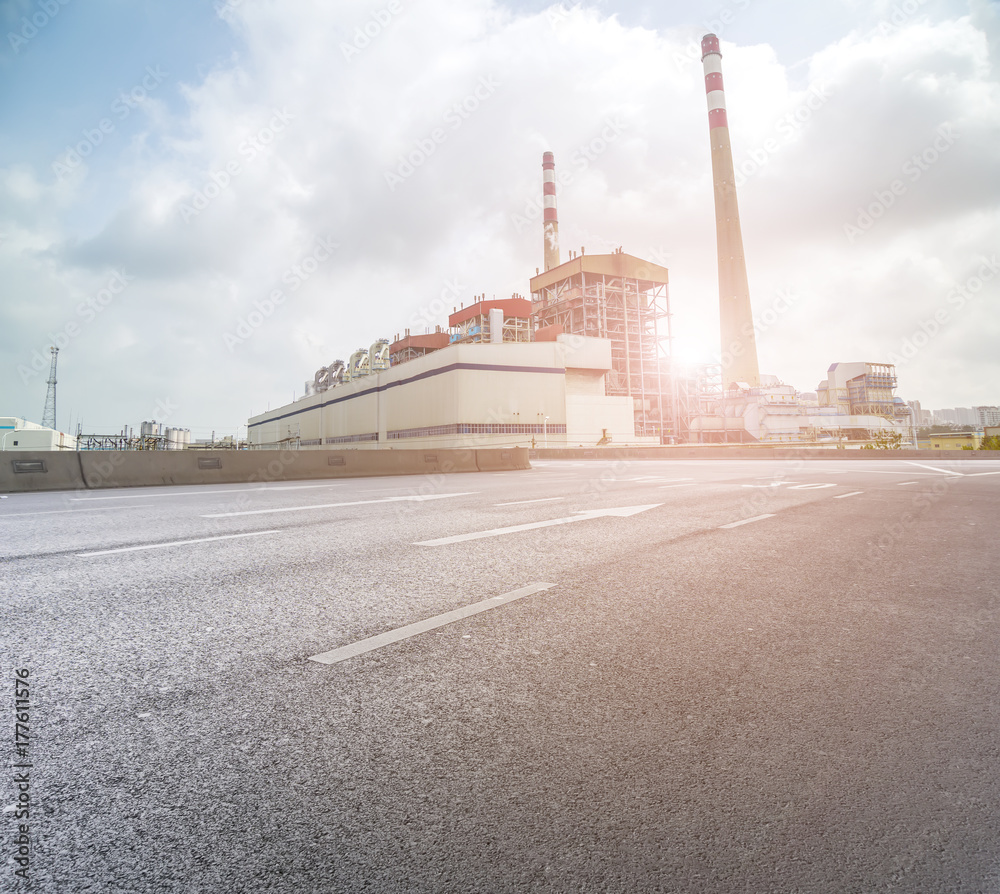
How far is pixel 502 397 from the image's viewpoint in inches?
2106

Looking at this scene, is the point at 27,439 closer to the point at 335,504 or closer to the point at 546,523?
the point at 335,504

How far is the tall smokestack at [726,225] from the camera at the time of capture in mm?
62469

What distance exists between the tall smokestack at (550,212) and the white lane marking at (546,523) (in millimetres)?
70890

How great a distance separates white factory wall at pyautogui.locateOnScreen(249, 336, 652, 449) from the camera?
52.3 meters

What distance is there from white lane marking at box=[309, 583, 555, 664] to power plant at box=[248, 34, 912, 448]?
47037 millimetres

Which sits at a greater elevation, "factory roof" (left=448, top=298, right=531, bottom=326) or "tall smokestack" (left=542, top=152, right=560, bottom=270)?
"tall smokestack" (left=542, top=152, right=560, bottom=270)

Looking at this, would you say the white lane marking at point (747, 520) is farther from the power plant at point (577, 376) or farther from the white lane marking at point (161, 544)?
the power plant at point (577, 376)

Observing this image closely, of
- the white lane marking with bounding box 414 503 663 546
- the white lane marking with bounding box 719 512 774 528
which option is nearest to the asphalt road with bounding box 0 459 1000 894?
A: the white lane marking with bounding box 414 503 663 546

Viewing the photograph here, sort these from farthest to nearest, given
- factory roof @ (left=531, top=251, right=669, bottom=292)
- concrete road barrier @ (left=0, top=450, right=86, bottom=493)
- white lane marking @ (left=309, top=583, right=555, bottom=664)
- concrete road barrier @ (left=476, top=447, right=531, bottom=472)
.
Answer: factory roof @ (left=531, top=251, right=669, bottom=292) < concrete road barrier @ (left=476, top=447, right=531, bottom=472) < concrete road barrier @ (left=0, top=450, right=86, bottom=493) < white lane marking @ (left=309, top=583, right=555, bottom=664)

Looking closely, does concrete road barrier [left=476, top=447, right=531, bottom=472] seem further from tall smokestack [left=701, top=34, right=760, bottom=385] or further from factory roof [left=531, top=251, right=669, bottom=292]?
tall smokestack [left=701, top=34, right=760, bottom=385]

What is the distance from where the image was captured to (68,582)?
356cm

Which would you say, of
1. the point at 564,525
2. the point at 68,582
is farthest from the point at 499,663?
the point at 564,525

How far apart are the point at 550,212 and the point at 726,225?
78.9 ft

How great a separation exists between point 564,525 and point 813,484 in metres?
7.67
